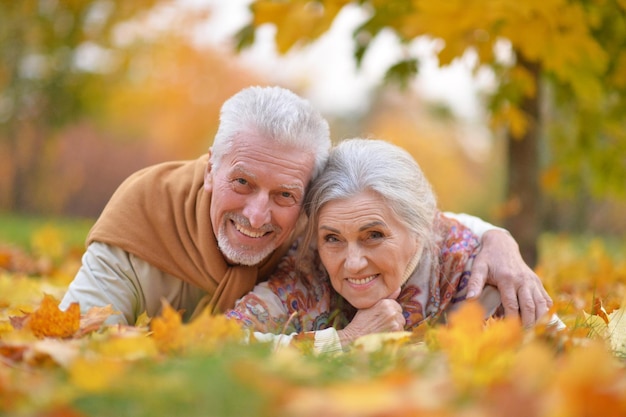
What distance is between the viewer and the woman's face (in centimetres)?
265

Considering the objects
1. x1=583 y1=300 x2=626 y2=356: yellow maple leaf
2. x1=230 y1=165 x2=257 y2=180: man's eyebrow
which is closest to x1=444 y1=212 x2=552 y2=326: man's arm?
x1=583 y1=300 x2=626 y2=356: yellow maple leaf

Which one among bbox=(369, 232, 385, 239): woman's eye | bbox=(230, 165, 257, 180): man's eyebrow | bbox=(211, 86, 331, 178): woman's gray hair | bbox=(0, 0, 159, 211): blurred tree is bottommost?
bbox=(0, 0, 159, 211): blurred tree

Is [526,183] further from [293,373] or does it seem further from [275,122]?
[293,373]

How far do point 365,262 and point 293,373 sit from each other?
1160 millimetres

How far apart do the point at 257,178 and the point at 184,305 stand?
0.75 metres

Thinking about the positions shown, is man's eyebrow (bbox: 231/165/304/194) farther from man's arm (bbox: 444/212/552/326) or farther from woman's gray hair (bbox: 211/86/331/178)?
man's arm (bbox: 444/212/552/326)

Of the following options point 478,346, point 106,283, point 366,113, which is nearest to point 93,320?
point 106,283

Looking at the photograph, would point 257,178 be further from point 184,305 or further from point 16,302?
point 16,302

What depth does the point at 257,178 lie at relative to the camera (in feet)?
9.01

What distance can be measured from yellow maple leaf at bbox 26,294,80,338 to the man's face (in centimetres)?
76

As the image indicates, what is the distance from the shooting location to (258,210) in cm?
273

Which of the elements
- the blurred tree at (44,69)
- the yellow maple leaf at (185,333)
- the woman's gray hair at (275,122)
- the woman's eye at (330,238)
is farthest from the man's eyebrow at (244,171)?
the blurred tree at (44,69)

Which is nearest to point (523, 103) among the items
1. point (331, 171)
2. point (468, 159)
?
point (331, 171)

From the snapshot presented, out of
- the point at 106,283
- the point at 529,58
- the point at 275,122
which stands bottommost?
the point at 106,283
